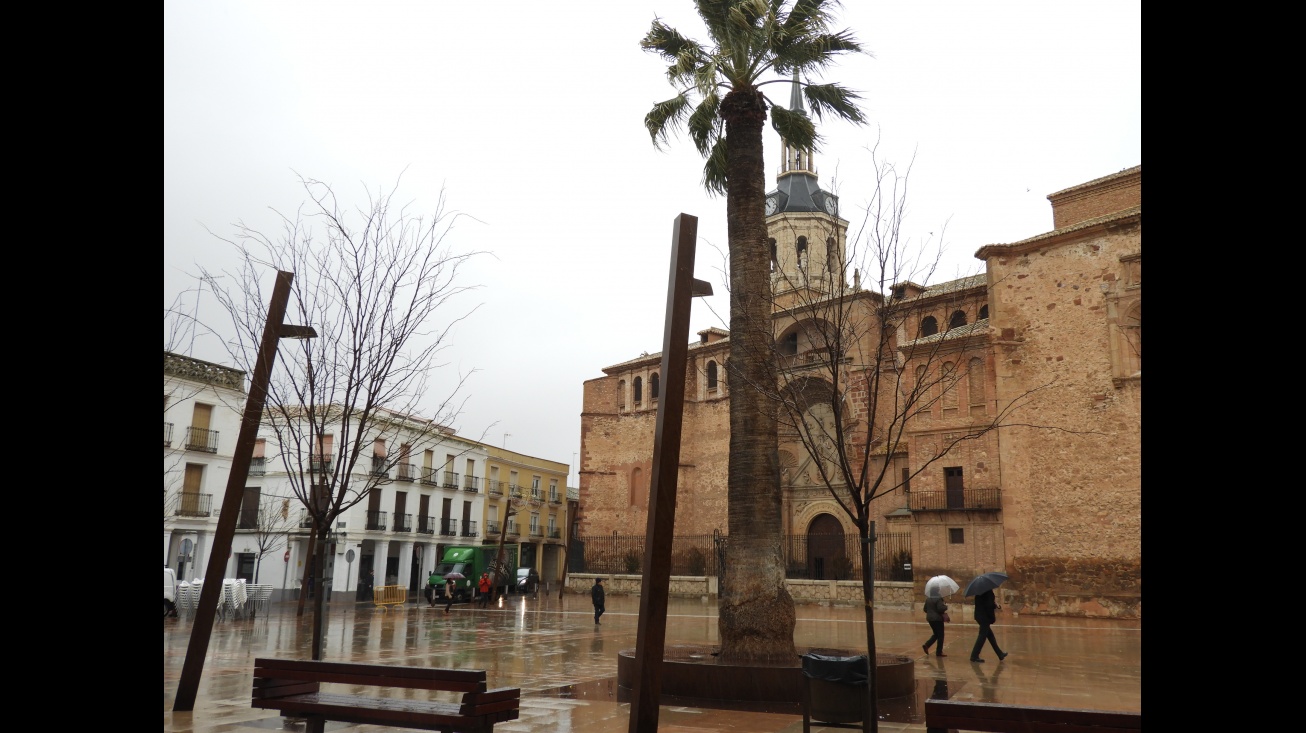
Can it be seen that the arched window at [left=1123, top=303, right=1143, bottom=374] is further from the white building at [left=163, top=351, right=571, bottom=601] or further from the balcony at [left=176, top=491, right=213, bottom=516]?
the balcony at [left=176, top=491, right=213, bottom=516]

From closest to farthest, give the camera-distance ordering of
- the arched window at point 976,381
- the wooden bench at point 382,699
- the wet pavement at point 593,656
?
the wooden bench at point 382,699 < the wet pavement at point 593,656 < the arched window at point 976,381

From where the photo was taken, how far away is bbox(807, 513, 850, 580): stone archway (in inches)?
1362

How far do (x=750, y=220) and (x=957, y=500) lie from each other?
19331 millimetres

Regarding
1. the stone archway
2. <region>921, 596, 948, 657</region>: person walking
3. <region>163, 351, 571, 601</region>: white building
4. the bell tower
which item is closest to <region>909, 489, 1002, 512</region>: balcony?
the stone archway

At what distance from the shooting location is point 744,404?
413 inches

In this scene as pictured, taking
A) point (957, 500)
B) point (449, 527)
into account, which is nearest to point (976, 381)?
point (957, 500)

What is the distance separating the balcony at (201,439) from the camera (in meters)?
28.7

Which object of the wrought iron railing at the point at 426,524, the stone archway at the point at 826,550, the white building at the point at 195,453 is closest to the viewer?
the white building at the point at 195,453

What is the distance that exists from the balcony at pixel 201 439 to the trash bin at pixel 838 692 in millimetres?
27404

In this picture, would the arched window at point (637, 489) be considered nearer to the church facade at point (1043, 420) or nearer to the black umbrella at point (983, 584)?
the church facade at point (1043, 420)

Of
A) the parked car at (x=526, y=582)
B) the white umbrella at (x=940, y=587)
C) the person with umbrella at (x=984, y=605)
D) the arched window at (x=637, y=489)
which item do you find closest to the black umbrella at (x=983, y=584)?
the person with umbrella at (x=984, y=605)
